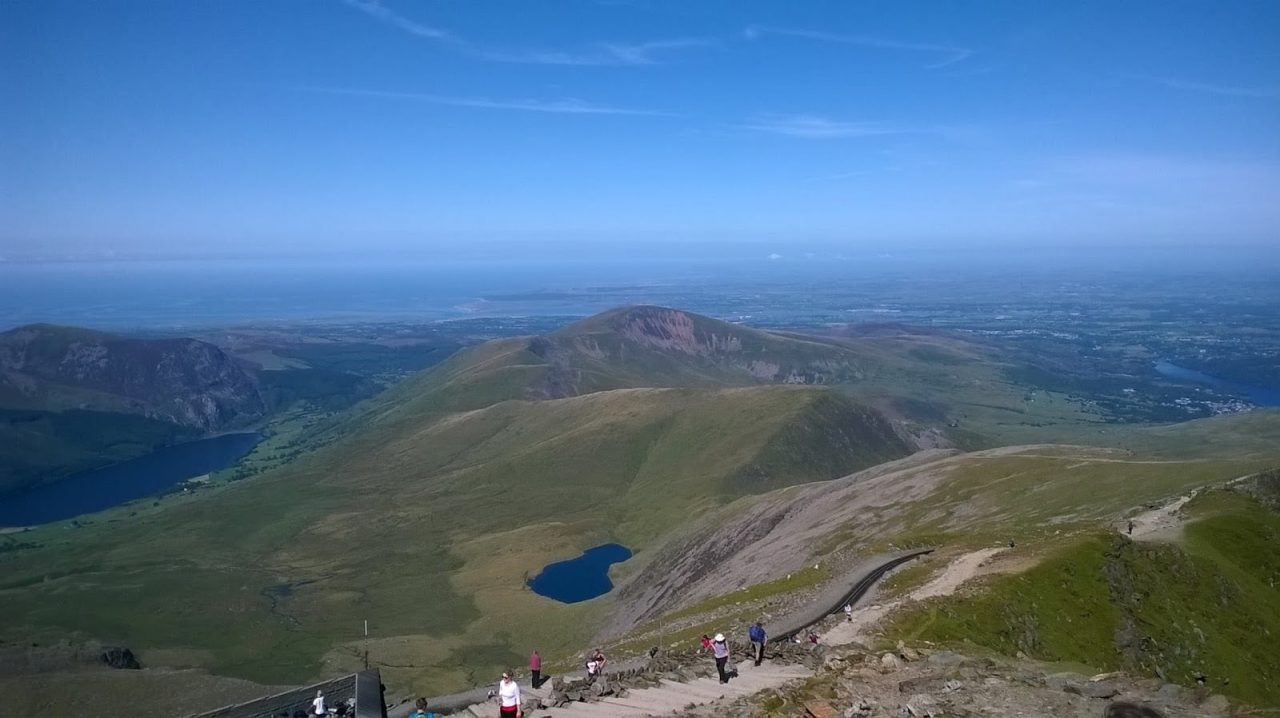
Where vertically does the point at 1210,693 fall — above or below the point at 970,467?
above

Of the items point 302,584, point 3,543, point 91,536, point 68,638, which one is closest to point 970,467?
point 302,584

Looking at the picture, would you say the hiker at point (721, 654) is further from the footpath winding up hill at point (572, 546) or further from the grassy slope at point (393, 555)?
the grassy slope at point (393, 555)

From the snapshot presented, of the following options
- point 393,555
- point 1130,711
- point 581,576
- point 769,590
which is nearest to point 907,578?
point 769,590

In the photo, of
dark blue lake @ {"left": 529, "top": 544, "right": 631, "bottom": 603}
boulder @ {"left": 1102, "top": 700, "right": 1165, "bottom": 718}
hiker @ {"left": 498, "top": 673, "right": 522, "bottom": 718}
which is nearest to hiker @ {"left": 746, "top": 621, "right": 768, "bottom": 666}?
hiker @ {"left": 498, "top": 673, "right": 522, "bottom": 718}

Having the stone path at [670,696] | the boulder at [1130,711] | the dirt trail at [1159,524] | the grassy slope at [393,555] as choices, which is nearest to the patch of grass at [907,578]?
the dirt trail at [1159,524]

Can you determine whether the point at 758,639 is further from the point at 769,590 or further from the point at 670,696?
the point at 769,590

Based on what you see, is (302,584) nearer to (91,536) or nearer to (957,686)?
(91,536)

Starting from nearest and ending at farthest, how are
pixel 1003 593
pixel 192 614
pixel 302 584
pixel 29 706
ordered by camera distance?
pixel 1003 593, pixel 29 706, pixel 192 614, pixel 302 584

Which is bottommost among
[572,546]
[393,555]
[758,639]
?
[393,555]
